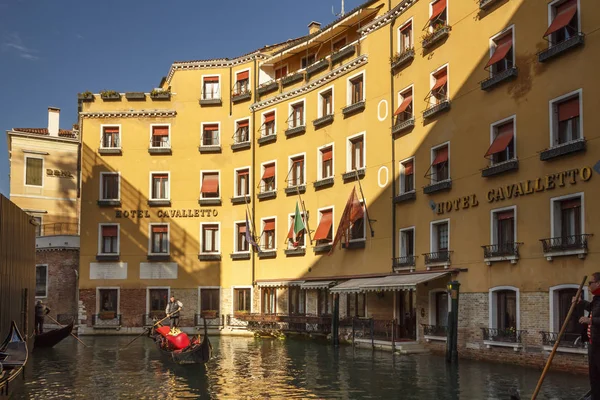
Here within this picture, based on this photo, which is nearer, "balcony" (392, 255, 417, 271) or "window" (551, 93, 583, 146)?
"window" (551, 93, 583, 146)

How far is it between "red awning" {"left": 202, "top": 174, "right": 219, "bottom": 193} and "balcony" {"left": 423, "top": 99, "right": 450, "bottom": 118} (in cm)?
1436

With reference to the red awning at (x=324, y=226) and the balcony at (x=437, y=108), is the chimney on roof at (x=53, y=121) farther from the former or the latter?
the balcony at (x=437, y=108)

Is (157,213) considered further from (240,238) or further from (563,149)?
(563,149)

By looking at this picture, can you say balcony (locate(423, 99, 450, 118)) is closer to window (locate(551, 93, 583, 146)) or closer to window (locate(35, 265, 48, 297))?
window (locate(551, 93, 583, 146))

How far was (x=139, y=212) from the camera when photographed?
36.6 meters

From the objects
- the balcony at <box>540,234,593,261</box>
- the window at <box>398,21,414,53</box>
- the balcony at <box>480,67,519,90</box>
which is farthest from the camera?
the window at <box>398,21,414,53</box>

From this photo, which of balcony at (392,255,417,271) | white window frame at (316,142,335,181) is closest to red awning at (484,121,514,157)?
balcony at (392,255,417,271)

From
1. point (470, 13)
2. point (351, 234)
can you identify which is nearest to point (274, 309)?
point (351, 234)

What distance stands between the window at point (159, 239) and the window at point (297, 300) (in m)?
7.45

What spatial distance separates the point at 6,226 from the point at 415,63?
15680 mm

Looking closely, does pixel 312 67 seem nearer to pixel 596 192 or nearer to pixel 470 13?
pixel 470 13

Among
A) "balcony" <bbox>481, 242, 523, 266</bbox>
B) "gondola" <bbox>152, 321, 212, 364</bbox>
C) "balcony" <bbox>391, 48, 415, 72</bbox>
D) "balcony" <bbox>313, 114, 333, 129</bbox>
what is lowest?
"gondola" <bbox>152, 321, 212, 364</bbox>

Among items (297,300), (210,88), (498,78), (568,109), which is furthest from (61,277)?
(568,109)

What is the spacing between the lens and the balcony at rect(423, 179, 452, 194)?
78.0 ft
